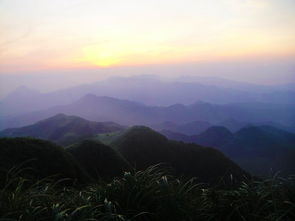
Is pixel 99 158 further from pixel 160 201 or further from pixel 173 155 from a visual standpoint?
pixel 160 201

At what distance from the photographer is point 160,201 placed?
238 inches

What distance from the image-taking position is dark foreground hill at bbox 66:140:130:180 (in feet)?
160

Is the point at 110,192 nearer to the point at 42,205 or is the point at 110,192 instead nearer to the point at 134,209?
the point at 134,209

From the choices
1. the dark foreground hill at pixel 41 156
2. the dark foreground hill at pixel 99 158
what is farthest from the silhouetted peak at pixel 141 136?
the dark foreground hill at pixel 41 156

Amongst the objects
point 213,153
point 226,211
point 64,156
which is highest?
point 226,211

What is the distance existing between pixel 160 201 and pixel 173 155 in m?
77.0

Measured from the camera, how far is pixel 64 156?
36281 mm

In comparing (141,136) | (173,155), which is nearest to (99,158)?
(173,155)

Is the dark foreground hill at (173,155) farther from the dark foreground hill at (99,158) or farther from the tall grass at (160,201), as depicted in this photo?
the tall grass at (160,201)

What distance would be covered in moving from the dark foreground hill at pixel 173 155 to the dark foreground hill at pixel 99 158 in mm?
19482

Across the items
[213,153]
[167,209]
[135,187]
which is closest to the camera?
[167,209]

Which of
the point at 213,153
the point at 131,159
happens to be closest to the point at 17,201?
the point at 131,159

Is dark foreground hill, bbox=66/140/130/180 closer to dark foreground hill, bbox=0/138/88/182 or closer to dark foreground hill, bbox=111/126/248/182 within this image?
dark foreground hill, bbox=0/138/88/182

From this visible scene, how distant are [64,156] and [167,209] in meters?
32.0
